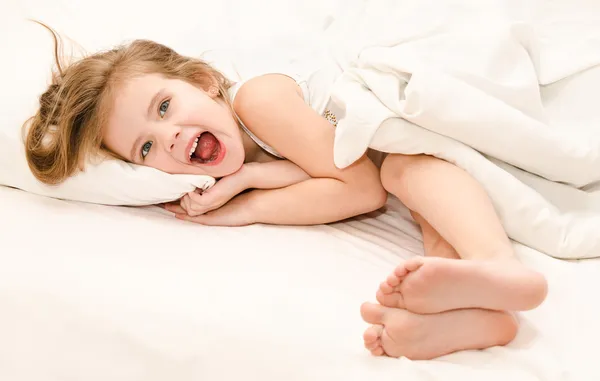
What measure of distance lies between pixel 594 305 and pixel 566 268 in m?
0.10

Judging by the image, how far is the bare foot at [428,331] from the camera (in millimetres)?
855

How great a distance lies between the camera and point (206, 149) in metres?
1.27

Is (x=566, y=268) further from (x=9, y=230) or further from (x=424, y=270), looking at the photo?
(x=9, y=230)

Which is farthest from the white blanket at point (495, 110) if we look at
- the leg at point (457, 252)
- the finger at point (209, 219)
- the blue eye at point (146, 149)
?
the blue eye at point (146, 149)

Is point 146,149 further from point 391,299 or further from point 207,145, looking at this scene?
point 391,299

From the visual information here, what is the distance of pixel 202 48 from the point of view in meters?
1.59

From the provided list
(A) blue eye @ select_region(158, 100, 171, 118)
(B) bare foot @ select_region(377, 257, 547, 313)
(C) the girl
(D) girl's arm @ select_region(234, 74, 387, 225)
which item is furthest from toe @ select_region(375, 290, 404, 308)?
(A) blue eye @ select_region(158, 100, 171, 118)

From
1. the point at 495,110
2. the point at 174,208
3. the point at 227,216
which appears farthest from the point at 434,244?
the point at 174,208

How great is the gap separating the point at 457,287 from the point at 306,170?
488mm

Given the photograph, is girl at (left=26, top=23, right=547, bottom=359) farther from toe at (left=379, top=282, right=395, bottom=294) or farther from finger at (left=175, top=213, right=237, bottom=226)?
toe at (left=379, top=282, right=395, bottom=294)

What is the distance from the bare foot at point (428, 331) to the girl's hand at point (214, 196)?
47cm

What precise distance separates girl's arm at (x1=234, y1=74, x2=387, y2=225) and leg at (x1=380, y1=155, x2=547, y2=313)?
0.06 meters

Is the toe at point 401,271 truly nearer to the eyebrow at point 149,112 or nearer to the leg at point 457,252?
the leg at point 457,252

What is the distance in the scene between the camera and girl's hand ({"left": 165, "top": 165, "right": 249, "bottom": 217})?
1.23m
